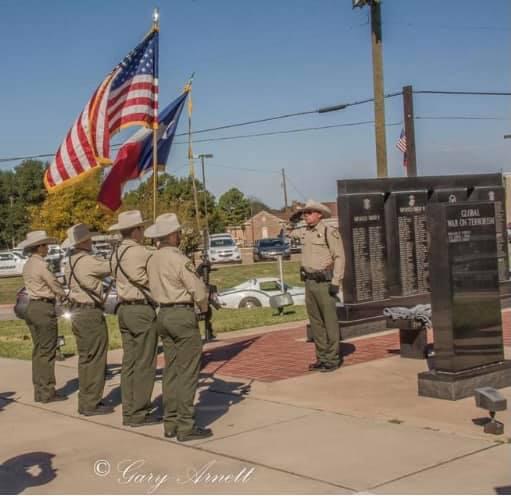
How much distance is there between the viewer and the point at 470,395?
8.54 meters

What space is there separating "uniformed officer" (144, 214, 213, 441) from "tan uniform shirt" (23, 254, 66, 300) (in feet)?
8.22

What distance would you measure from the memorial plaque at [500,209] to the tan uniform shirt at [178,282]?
8.40 m

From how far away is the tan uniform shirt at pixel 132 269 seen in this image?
8.12 meters

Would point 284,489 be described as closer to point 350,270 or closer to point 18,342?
point 350,270

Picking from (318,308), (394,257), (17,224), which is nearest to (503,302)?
(394,257)

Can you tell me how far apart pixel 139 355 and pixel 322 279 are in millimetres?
3052

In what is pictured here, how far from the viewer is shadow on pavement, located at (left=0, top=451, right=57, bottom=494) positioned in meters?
6.47

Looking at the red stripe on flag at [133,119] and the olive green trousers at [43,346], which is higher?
A: the red stripe on flag at [133,119]

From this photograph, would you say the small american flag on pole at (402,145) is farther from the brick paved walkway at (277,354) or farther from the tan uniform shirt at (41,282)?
the tan uniform shirt at (41,282)

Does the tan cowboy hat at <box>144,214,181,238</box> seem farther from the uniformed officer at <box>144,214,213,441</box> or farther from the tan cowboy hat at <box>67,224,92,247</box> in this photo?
the tan cowboy hat at <box>67,224,92,247</box>

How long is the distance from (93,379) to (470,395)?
12.3 feet

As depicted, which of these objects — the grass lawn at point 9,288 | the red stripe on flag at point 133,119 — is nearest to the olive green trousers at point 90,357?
the red stripe on flag at point 133,119

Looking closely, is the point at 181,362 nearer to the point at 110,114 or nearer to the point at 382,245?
the point at 110,114

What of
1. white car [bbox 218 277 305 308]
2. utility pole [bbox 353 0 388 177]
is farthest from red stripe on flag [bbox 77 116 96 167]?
white car [bbox 218 277 305 308]
